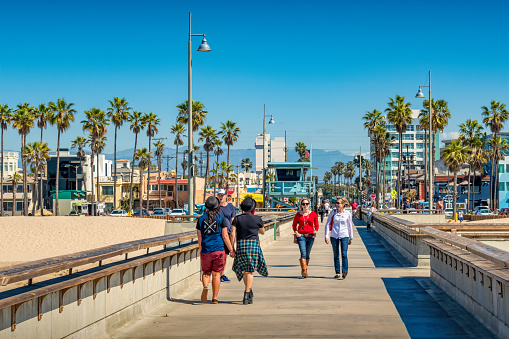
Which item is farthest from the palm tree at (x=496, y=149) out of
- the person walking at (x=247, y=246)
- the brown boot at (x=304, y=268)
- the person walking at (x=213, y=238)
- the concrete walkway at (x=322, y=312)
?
the person walking at (x=213, y=238)

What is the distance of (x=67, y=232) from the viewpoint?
57.0 meters

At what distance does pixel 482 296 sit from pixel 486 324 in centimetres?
42

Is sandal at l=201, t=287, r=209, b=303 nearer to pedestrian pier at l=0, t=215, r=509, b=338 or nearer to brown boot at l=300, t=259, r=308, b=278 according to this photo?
pedestrian pier at l=0, t=215, r=509, b=338

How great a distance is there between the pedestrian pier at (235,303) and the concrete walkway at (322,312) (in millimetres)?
15

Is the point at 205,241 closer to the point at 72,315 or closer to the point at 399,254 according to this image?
the point at 72,315

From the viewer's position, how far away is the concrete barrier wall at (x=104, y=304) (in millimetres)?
6758

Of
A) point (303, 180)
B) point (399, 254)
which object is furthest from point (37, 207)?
point (399, 254)

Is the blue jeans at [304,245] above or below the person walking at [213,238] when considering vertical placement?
below

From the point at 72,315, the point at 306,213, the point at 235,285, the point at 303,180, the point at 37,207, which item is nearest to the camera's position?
the point at 72,315

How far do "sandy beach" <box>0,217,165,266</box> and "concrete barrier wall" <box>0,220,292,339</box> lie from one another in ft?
110

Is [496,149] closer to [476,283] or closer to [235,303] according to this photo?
[235,303]

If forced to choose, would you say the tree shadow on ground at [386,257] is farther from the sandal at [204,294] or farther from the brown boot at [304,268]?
the sandal at [204,294]

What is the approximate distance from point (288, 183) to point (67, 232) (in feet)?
63.7

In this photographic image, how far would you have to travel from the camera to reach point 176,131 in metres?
115
